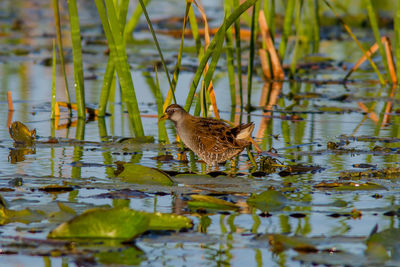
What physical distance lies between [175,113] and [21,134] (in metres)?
1.35

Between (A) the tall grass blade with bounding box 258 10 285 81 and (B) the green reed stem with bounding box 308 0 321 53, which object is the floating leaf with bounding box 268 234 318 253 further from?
(B) the green reed stem with bounding box 308 0 321 53

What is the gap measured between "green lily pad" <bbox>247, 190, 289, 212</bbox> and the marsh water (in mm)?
13

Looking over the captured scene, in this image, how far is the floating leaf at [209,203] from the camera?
4203 millimetres

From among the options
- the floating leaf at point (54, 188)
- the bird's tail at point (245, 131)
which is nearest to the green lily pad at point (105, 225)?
the floating leaf at point (54, 188)

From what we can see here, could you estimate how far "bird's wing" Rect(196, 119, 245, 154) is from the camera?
564 cm

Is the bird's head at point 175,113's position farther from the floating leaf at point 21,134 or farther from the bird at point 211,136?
the floating leaf at point 21,134

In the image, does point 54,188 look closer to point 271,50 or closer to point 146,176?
point 146,176

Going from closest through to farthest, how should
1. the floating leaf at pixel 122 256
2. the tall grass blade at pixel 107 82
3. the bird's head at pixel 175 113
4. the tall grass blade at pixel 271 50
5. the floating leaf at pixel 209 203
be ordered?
the floating leaf at pixel 122 256, the floating leaf at pixel 209 203, the bird's head at pixel 175 113, the tall grass blade at pixel 107 82, the tall grass blade at pixel 271 50

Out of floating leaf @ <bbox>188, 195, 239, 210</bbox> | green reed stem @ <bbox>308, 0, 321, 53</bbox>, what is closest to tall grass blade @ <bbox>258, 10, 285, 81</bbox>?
green reed stem @ <bbox>308, 0, 321, 53</bbox>

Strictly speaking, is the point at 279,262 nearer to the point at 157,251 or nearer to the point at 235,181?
the point at 157,251

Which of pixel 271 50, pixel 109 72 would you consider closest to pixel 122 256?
pixel 109 72

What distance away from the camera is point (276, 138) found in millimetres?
6852

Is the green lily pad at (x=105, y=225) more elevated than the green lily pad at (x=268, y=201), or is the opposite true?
the green lily pad at (x=268, y=201)

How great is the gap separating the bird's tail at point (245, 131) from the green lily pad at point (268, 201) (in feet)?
3.97
